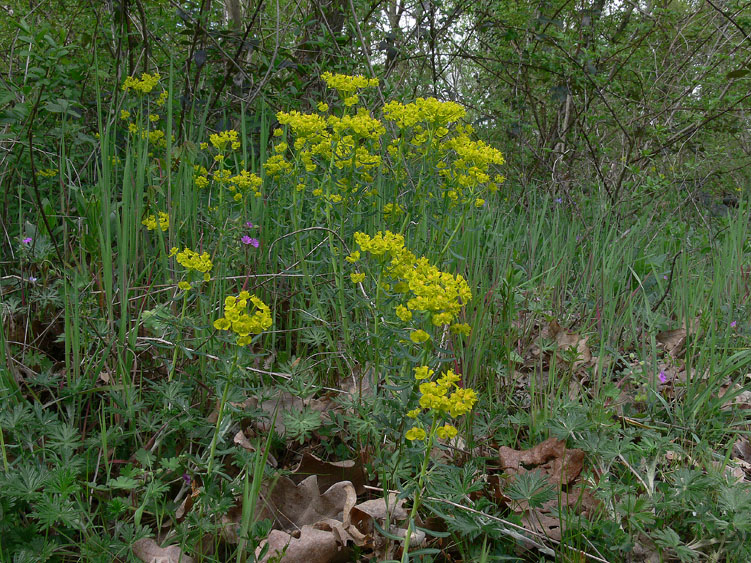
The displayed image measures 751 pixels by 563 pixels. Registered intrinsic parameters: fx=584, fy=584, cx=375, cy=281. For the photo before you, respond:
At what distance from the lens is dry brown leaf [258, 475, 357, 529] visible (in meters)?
1.32

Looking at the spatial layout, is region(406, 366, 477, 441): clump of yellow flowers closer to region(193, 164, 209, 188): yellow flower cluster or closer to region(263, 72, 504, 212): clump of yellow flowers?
region(263, 72, 504, 212): clump of yellow flowers

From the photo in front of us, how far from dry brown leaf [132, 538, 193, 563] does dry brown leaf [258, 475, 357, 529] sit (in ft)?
0.63

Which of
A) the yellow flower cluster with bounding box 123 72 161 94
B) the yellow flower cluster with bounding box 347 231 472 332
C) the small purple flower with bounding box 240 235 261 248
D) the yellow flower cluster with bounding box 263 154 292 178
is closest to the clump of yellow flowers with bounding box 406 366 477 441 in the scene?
the yellow flower cluster with bounding box 347 231 472 332

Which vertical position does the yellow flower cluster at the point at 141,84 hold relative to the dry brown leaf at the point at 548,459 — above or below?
above

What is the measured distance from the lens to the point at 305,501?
136 centimetres

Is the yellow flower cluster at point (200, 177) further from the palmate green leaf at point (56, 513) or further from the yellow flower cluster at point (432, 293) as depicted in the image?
the palmate green leaf at point (56, 513)

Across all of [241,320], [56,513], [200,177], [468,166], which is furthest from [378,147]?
[56,513]

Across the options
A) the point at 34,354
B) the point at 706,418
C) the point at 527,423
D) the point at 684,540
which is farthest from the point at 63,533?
the point at 706,418

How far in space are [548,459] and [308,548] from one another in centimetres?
66

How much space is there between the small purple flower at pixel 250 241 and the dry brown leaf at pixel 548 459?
1108 mm

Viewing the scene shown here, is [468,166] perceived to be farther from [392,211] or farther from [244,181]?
[244,181]

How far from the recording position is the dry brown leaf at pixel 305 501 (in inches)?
51.8

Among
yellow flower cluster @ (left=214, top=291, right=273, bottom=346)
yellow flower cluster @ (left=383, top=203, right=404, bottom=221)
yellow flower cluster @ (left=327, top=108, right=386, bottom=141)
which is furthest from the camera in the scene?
yellow flower cluster @ (left=383, top=203, right=404, bottom=221)

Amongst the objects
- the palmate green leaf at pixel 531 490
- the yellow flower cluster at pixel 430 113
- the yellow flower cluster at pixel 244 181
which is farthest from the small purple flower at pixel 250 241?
the palmate green leaf at pixel 531 490
